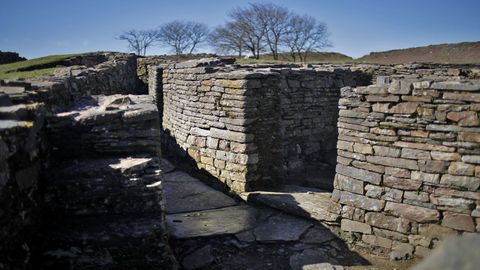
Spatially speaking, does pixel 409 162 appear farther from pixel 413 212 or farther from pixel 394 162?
pixel 413 212

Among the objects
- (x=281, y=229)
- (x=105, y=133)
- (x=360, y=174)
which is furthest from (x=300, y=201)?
(x=105, y=133)

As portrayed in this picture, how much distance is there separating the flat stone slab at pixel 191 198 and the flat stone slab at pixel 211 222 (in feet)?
0.59

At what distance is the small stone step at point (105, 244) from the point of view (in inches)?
120

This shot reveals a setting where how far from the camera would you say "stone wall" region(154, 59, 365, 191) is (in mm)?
6082


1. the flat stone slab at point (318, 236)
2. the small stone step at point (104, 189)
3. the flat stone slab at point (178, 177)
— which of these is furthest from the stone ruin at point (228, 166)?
the flat stone slab at point (178, 177)

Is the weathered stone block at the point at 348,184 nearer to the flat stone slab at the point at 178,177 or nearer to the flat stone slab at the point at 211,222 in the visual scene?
the flat stone slab at the point at 211,222

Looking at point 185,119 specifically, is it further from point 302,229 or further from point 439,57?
point 439,57

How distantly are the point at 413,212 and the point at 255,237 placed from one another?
1.86 metres

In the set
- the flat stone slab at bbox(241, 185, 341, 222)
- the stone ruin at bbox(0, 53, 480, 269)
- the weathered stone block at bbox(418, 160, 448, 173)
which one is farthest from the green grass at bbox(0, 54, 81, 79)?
the weathered stone block at bbox(418, 160, 448, 173)

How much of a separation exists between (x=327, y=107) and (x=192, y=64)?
2974 millimetres

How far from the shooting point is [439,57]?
22.7 metres

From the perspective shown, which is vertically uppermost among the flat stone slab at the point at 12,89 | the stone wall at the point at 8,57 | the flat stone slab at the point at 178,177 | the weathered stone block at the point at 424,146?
the stone wall at the point at 8,57

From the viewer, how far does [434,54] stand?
2348cm

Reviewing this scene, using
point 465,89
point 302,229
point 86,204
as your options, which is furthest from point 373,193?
point 86,204
